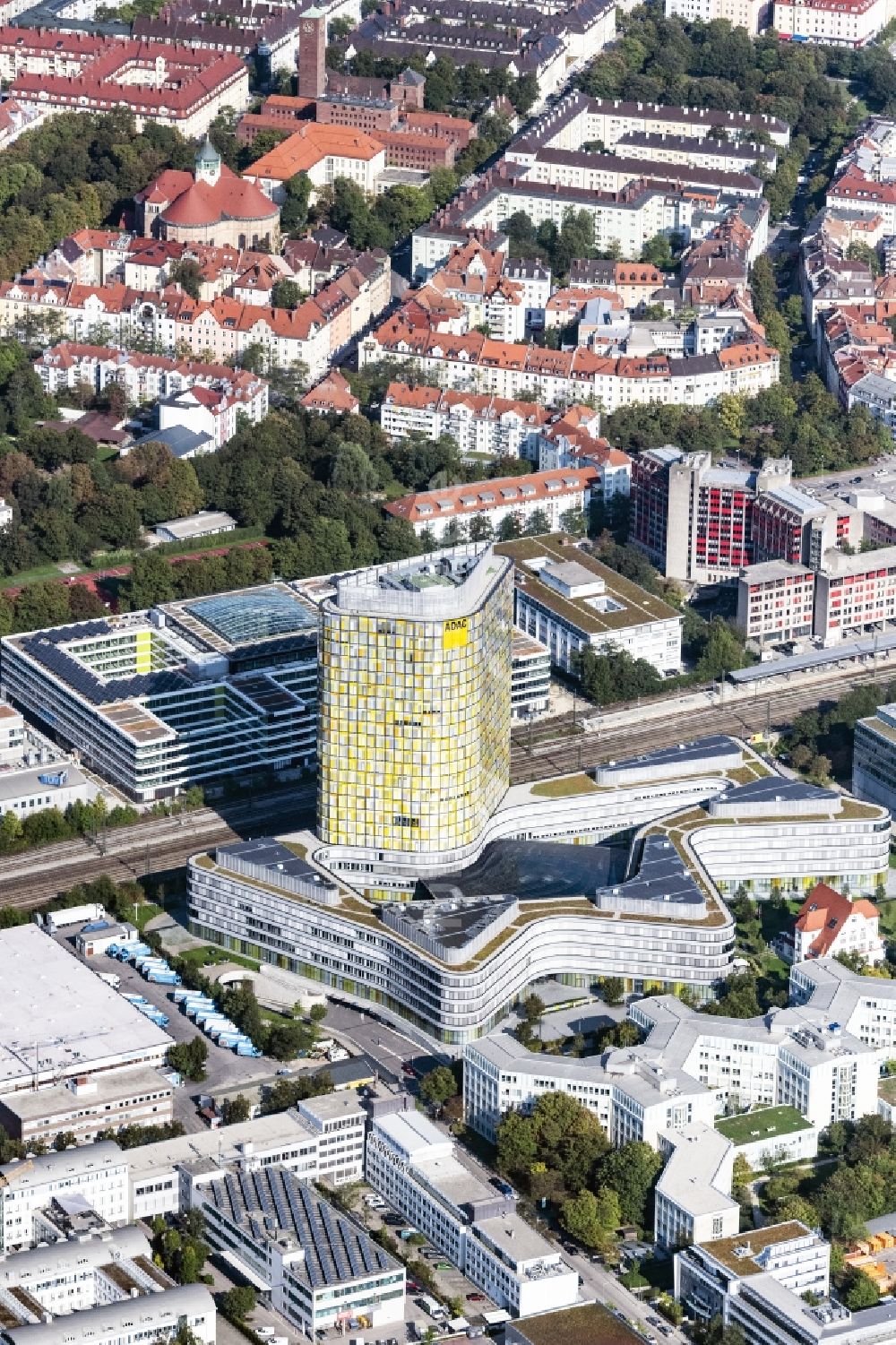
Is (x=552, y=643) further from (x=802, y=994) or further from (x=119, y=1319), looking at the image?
(x=119, y=1319)

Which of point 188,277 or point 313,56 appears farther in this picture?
point 313,56

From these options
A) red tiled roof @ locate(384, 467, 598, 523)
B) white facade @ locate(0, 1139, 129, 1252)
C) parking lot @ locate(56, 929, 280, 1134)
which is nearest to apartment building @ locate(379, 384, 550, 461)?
red tiled roof @ locate(384, 467, 598, 523)

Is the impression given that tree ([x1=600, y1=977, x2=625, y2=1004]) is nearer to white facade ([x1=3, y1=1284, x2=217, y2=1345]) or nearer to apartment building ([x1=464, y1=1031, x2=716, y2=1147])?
apartment building ([x1=464, y1=1031, x2=716, y2=1147])

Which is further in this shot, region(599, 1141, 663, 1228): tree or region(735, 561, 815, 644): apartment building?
region(735, 561, 815, 644): apartment building

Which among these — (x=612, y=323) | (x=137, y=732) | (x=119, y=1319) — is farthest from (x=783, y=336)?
(x=119, y=1319)

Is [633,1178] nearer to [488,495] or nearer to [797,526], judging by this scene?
[797,526]

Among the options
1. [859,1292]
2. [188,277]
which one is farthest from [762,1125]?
[188,277]
